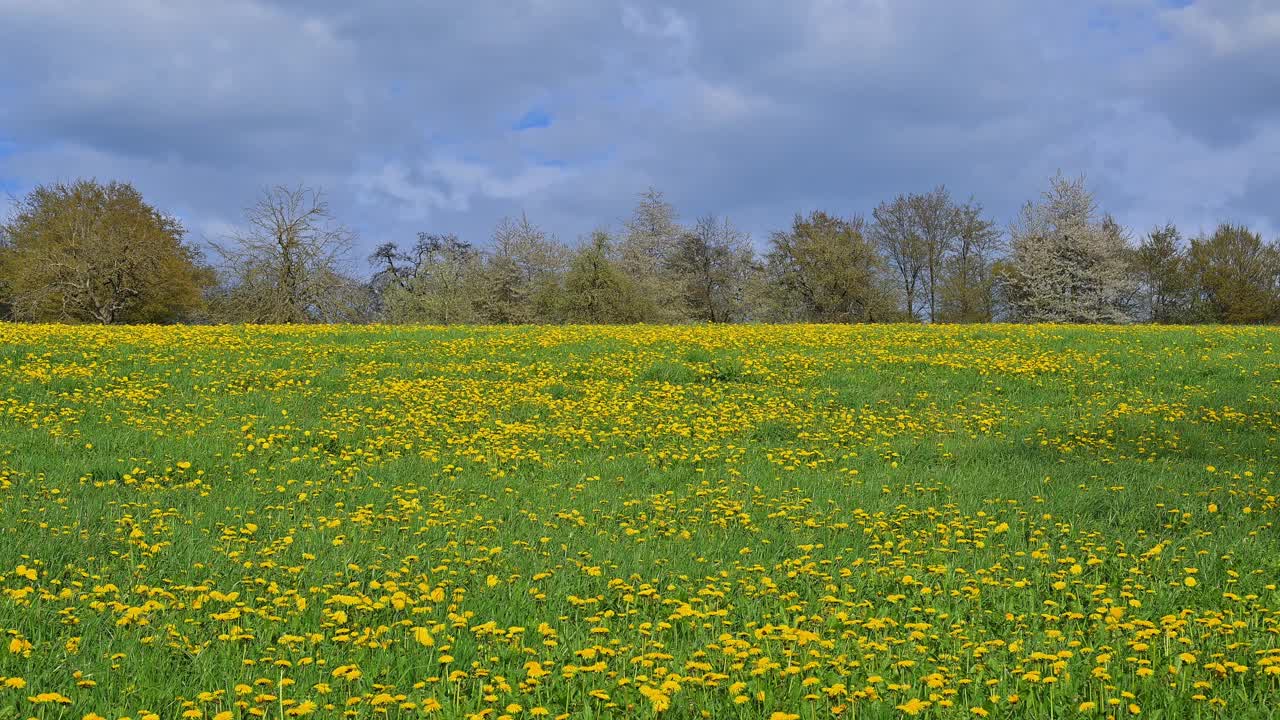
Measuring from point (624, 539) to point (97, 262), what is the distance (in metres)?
40.3

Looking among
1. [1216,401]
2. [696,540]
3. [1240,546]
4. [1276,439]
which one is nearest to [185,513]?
[696,540]

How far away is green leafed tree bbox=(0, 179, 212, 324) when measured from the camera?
4025 centimetres

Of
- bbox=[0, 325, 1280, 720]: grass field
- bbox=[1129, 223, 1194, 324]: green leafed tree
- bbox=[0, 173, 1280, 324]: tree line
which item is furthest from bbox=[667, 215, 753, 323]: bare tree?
bbox=[0, 325, 1280, 720]: grass field

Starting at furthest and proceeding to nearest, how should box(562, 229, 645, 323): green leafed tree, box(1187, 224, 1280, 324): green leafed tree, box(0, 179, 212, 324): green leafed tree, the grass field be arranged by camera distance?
box(1187, 224, 1280, 324): green leafed tree
box(562, 229, 645, 323): green leafed tree
box(0, 179, 212, 324): green leafed tree
the grass field

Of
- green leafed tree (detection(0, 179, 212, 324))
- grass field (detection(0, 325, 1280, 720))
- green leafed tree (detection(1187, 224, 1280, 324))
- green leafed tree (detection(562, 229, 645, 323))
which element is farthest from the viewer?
green leafed tree (detection(1187, 224, 1280, 324))

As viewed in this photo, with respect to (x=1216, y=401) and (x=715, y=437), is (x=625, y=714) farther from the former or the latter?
(x=1216, y=401)

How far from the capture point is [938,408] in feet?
50.9

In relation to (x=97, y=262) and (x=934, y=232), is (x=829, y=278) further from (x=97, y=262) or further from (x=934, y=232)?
(x=97, y=262)

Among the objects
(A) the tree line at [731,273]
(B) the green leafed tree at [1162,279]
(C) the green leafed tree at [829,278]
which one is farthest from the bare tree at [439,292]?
(B) the green leafed tree at [1162,279]

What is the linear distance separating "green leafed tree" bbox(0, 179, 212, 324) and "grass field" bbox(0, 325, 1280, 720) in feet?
82.1

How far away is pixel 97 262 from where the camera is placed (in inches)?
1578

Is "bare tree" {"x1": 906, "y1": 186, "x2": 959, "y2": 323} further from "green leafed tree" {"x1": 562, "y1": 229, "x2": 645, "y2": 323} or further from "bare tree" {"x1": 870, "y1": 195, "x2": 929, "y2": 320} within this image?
"green leafed tree" {"x1": 562, "y1": 229, "x2": 645, "y2": 323}

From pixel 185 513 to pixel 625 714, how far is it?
5.95m

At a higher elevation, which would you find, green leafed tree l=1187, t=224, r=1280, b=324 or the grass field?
green leafed tree l=1187, t=224, r=1280, b=324
